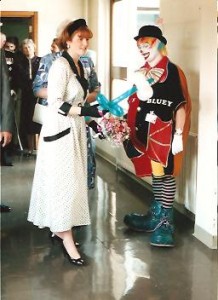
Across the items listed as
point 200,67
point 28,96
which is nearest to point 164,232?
point 200,67

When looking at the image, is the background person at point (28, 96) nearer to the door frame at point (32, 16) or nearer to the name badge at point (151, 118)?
the door frame at point (32, 16)

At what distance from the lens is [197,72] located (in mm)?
2924

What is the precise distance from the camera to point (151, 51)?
2.63 m

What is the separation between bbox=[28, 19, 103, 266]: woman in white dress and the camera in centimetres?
235

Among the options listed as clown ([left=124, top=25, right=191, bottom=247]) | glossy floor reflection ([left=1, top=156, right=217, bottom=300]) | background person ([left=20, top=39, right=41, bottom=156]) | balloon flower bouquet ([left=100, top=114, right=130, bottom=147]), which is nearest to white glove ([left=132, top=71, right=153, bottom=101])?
clown ([left=124, top=25, right=191, bottom=247])

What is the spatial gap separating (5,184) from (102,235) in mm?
1326

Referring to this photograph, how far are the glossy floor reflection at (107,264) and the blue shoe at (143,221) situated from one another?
0.06 meters

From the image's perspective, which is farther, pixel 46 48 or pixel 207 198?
pixel 46 48

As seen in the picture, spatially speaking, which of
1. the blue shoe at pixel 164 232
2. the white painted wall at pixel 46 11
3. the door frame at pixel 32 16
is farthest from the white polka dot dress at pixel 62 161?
the door frame at pixel 32 16

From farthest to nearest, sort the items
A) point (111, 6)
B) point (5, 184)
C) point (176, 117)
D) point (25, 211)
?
point (5, 184) → point (111, 6) → point (25, 211) → point (176, 117)

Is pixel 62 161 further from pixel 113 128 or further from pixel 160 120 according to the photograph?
pixel 160 120

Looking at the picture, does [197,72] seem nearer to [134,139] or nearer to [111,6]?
[134,139]

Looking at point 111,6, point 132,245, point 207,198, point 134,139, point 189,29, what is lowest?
point 132,245

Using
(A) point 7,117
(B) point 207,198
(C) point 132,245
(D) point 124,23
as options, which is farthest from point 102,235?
(D) point 124,23
